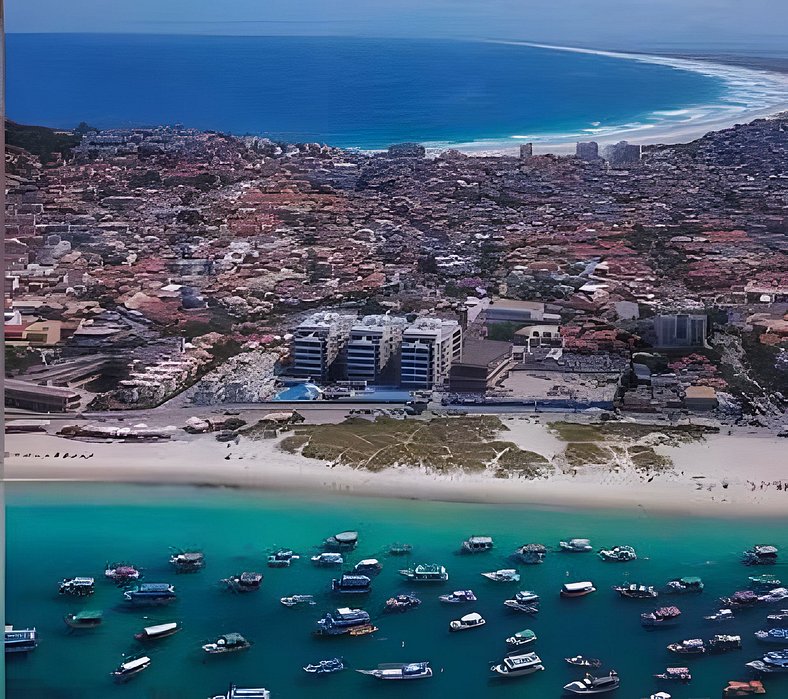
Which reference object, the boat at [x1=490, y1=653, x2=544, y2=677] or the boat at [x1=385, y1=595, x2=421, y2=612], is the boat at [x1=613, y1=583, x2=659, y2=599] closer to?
the boat at [x1=490, y1=653, x2=544, y2=677]

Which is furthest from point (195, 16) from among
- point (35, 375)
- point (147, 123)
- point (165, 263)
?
point (35, 375)

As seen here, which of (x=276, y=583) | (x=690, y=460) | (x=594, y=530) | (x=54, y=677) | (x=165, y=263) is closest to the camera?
(x=54, y=677)

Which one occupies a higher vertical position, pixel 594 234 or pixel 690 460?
pixel 594 234

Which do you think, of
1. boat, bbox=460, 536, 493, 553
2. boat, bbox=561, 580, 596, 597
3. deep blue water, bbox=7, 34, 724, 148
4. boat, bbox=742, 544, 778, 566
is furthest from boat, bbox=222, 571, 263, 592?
deep blue water, bbox=7, 34, 724, 148

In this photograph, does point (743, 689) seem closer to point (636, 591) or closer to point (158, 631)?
point (636, 591)

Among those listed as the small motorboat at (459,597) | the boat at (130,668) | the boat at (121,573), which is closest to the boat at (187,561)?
the boat at (121,573)

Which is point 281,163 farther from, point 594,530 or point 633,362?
point 594,530

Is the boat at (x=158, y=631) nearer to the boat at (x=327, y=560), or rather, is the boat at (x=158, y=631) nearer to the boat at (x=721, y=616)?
the boat at (x=327, y=560)
